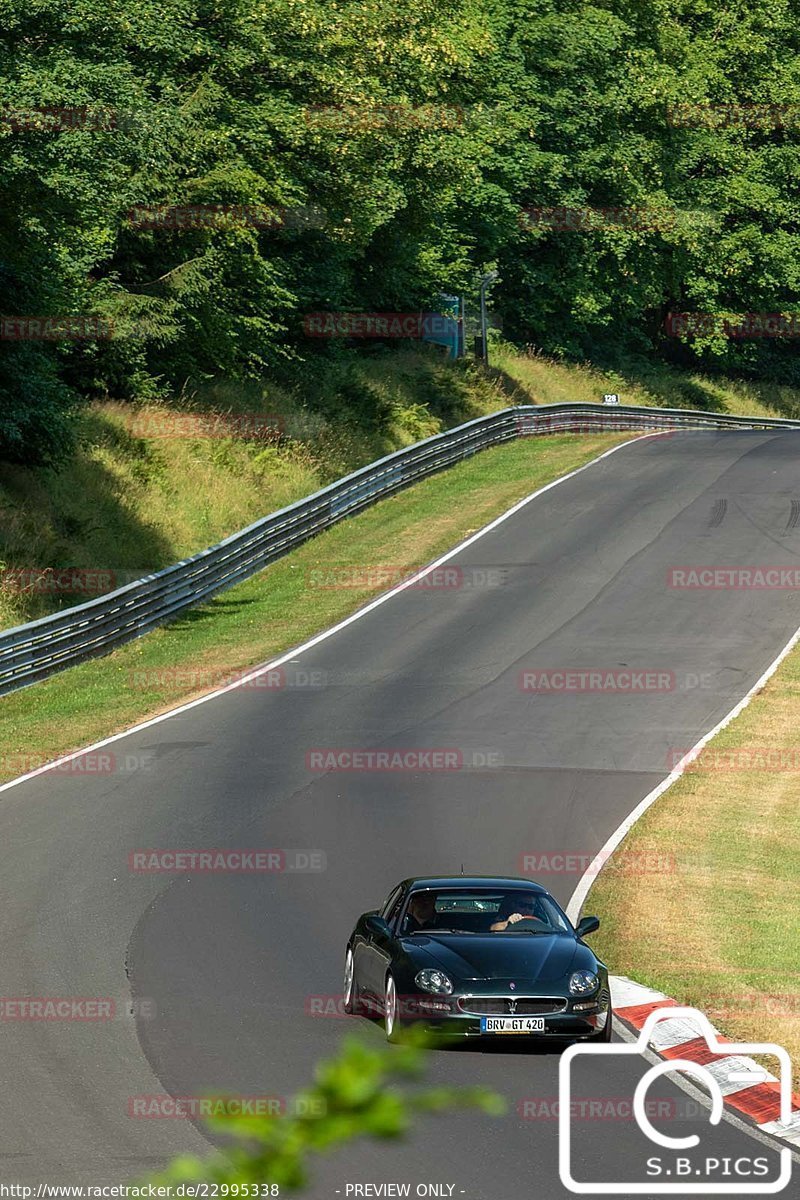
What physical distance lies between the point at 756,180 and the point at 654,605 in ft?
165

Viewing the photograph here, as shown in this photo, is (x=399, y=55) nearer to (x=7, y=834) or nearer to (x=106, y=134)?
(x=106, y=134)

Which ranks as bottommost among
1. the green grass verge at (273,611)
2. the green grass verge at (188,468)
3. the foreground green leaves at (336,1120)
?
the green grass verge at (273,611)

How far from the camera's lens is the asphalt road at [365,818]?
31.8 feet

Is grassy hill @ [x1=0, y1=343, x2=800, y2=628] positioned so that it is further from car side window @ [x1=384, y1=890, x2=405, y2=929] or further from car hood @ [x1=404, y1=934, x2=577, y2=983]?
car hood @ [x1=404, y1=934, x2=577, y2=983]

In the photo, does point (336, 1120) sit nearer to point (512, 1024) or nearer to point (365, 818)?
point (512, 1024)

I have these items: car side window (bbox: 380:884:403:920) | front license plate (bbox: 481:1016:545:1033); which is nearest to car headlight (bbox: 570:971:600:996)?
front license plate (bbox: 481:1016:545:1033)

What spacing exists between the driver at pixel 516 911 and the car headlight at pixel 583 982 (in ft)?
3.97

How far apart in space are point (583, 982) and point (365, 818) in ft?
26.6

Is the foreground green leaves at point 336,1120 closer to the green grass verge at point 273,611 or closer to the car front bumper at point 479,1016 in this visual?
the car front bumper at point 479,1016

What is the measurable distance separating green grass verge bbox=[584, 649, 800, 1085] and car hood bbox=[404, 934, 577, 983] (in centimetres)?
135

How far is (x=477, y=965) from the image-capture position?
12.0 meters

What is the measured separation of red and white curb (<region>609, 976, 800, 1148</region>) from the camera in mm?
9898

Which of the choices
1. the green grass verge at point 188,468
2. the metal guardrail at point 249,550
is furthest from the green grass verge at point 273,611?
the green grass verge at point 188,468

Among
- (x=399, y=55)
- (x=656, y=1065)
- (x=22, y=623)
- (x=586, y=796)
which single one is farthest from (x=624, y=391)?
(x=656, y=1065)
